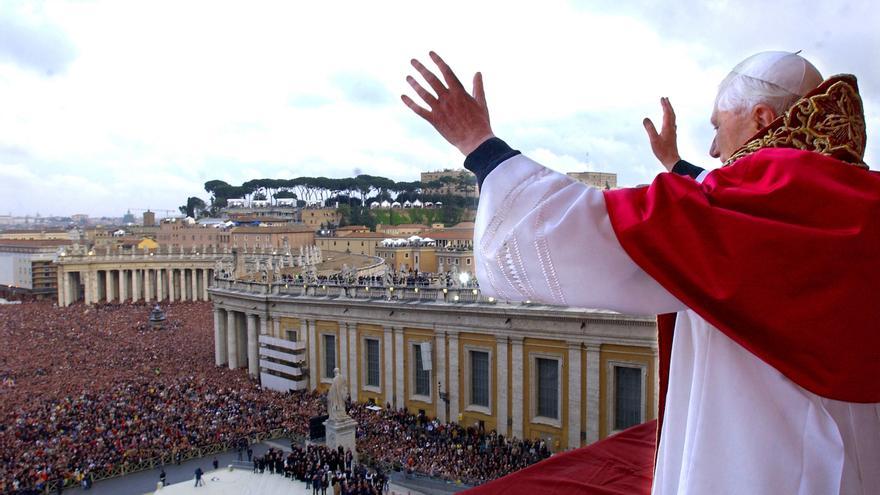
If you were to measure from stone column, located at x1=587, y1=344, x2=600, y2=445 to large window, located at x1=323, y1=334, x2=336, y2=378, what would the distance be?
12571 millimetres

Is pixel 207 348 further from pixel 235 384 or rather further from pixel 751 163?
pixel 751 163

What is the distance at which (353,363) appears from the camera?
28.1 m

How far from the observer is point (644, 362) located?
20000mm

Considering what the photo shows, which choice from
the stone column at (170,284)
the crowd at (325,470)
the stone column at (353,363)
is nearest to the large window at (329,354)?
the stone column at (353,363)

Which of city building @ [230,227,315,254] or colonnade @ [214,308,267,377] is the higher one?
city building @ [230,227,315,254]

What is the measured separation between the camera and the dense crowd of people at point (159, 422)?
64.2 feet

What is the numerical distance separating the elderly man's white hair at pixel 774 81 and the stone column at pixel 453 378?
22.5 m

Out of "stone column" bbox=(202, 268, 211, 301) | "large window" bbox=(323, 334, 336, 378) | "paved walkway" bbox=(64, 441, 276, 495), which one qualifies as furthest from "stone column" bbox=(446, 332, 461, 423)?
"stone column" bbox=(202, 268, 211, 301)

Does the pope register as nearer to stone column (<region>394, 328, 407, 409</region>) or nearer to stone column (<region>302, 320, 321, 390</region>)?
stone column (<region>394, 328, 407, 409</region>)

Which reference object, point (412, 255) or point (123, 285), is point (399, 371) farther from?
point (123, 285)

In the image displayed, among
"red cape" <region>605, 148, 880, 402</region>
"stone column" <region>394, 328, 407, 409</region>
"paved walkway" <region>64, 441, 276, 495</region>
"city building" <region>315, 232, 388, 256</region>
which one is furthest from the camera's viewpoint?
"city building" <region>315, 232, 388, 256</region>

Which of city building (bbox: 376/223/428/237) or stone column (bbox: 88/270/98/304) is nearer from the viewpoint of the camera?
stone column (bbox: 88/270/98/304)

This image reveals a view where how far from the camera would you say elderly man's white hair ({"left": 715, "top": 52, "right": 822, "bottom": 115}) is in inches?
87.8

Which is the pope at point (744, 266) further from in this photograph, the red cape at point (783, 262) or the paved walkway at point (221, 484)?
the paved walkway at point (221, 484)
